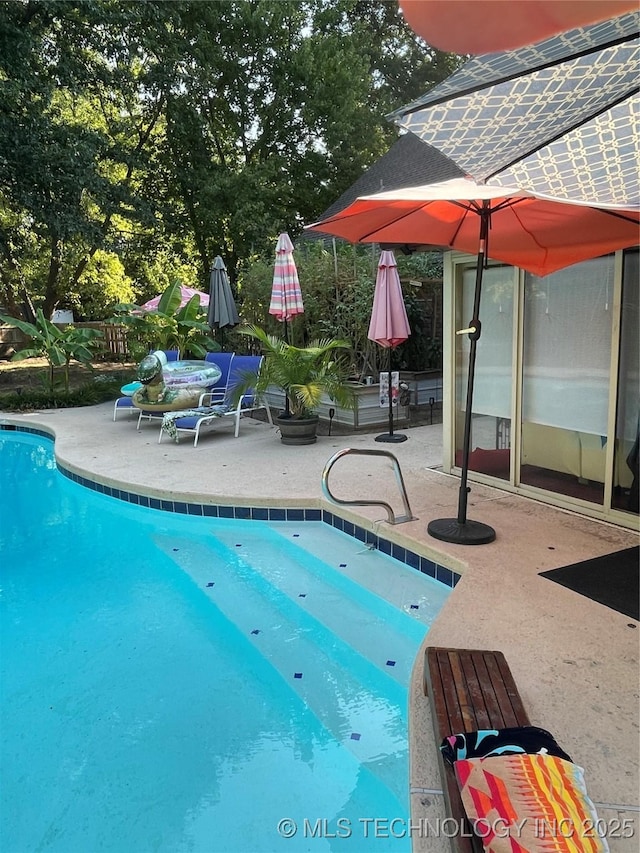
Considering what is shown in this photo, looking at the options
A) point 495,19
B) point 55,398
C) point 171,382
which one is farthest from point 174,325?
point 495,19

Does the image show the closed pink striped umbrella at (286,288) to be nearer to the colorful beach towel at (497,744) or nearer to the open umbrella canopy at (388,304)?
the open umbrella canopy at (388,304)

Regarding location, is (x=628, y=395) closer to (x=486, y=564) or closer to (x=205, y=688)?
(x=486, y=564)

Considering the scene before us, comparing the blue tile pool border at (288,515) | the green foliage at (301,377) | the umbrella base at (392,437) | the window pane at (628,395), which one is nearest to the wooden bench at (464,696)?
the blue tile pool border at (288,515)

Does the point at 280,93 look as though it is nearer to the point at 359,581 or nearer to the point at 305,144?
the point at 305,144

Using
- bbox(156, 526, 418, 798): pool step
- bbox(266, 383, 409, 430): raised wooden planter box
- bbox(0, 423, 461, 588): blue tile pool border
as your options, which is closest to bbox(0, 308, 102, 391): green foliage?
bbox(0, 423, 461, 588): blue tile pool border

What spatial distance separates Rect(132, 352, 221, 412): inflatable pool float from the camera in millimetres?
9438

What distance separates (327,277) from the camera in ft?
34.0

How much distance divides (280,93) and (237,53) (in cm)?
162

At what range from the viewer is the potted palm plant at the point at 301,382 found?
8141mm

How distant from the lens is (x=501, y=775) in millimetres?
2029

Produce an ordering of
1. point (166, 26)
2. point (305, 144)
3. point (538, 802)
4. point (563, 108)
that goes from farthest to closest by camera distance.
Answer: point (305, 144)
point (166, 26)
point (563, 108)
point (538, 802)

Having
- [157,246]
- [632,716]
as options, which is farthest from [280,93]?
[632,716]

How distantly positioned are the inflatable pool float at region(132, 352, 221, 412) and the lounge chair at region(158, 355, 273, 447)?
0.21 m

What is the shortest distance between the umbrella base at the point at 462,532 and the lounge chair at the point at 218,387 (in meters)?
5.58
